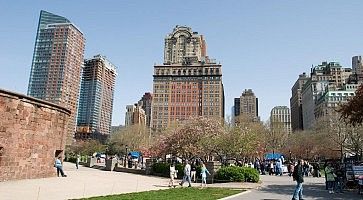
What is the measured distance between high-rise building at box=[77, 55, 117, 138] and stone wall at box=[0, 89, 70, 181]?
130 meters

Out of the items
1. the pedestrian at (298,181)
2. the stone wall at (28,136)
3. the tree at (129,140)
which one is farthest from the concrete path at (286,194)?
the tree at (129,140)

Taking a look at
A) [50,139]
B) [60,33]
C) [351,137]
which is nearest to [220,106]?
[60,33]

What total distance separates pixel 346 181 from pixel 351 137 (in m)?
32.3

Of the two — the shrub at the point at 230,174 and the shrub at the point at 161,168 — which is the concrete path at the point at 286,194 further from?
the shrub at the point at 161,168

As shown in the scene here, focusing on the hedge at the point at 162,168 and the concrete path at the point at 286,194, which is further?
the hedge at the point at 162,168

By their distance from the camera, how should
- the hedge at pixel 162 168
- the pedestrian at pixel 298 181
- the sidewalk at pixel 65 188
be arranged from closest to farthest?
1. the pedestrian at pixel 298 181
2. the sidewalk at pixel 65 188
3. the hedge at pixel 162 168

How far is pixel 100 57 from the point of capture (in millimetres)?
164625

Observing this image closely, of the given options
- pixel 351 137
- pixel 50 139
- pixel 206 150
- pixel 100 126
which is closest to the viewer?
pixel 50 139

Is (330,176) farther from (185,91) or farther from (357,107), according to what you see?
(185,91)

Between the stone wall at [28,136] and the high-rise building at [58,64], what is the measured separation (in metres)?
110

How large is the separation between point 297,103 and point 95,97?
100 m

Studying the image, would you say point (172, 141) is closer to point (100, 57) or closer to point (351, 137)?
point (351, 137)

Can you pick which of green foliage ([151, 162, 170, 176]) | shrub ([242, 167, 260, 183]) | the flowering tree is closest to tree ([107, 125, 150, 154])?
the flowering tree

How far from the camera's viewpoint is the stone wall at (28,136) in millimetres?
19688
